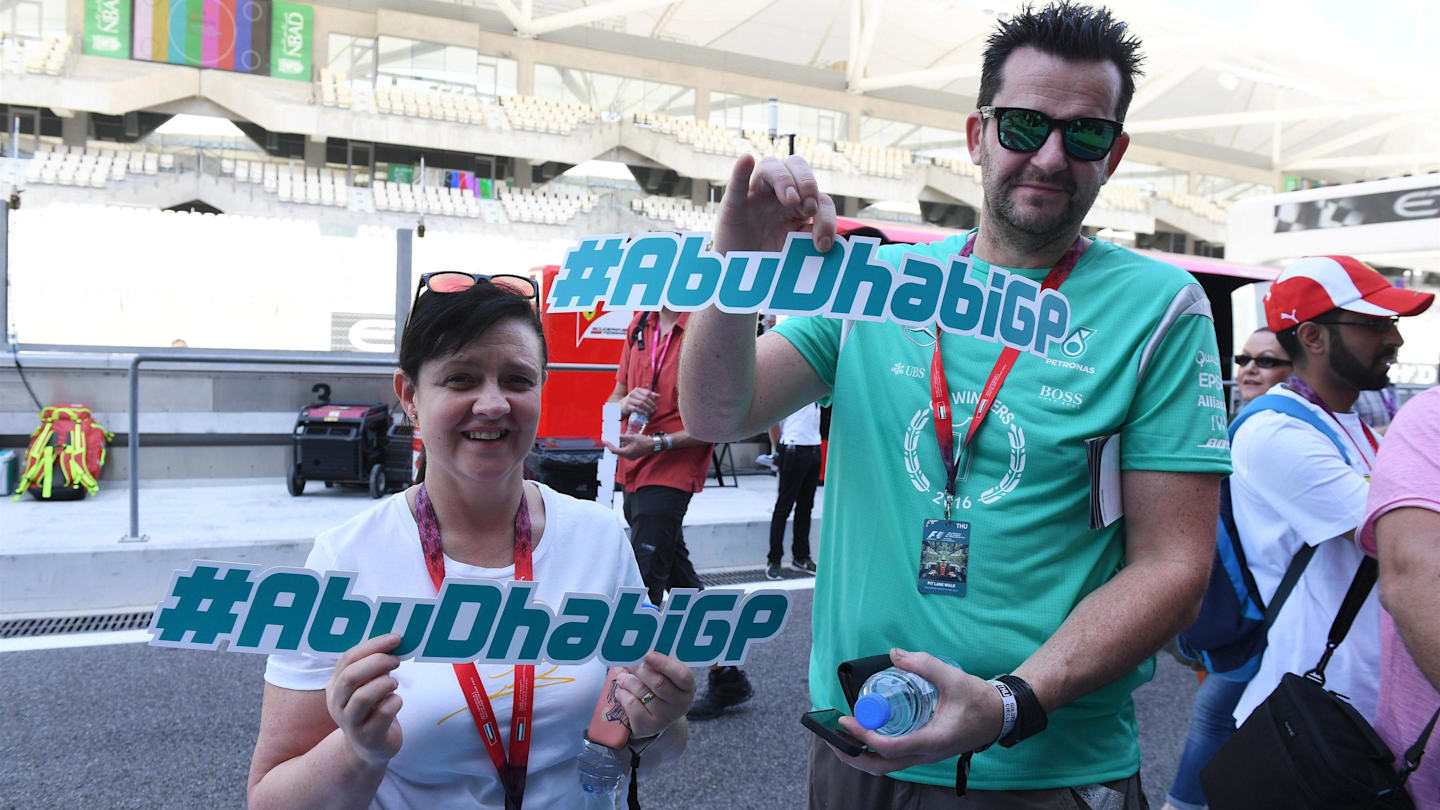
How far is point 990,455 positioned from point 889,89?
112 feet

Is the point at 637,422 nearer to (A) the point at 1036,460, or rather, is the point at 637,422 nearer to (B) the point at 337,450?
(A) the point at 1036,460

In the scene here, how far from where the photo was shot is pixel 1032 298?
4.24 feet

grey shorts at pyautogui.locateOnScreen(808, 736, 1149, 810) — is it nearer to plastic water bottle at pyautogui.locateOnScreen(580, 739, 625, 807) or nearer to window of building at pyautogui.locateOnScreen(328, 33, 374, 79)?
plastic water bottle at pyautogui.locateOnScreen(580, 739, 625, 807)

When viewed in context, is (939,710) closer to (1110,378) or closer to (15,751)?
(1110,378)

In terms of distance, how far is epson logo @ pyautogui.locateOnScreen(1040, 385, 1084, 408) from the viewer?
1.29m

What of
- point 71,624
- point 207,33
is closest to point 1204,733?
point 71,624

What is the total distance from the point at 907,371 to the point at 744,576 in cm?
483

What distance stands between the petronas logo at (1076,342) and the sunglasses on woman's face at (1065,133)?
236mm

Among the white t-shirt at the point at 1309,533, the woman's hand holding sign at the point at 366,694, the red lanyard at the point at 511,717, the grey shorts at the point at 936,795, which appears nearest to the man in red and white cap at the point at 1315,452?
the white t-shirt at the point at 1309,533

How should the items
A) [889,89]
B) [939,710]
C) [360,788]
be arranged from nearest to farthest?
1. [939,710]
2. [360,788]
3. [889,89]

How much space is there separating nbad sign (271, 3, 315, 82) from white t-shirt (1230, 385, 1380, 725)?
88.4ft

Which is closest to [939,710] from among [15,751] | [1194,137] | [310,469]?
[15,751]

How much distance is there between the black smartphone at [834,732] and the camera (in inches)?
42.8

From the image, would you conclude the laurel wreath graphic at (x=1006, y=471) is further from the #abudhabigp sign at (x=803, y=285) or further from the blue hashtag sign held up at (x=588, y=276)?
the blue hashtag sign held up at (x=588, y=276)
